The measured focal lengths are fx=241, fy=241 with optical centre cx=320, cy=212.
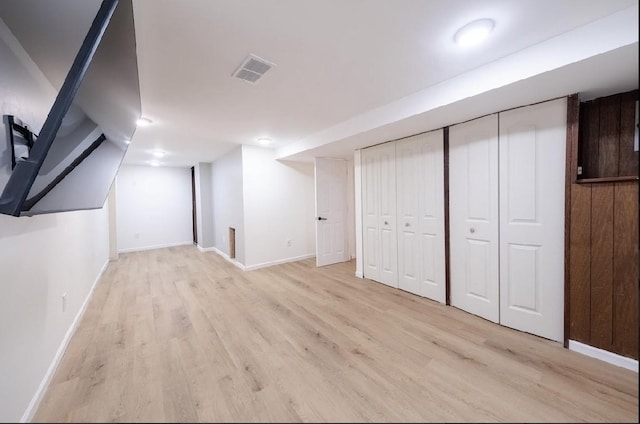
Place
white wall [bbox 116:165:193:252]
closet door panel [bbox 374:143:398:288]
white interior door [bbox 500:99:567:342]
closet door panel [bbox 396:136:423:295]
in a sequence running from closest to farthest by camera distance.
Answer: white interior door [bbox 500:99:567:342] → closet door panel [bbox 396:136:423:295] → closet door panel [bbox 374:143:398:288] → white wall [bbox 116:165:193:252]

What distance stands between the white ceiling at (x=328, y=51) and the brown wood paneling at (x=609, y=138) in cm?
19

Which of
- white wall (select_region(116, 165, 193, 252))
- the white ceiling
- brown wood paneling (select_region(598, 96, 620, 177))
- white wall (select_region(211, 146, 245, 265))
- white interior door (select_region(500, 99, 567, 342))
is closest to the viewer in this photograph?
the white ceiling

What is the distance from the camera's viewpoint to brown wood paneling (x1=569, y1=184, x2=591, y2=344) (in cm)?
167

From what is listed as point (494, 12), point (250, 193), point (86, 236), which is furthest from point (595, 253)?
point (86, 236)

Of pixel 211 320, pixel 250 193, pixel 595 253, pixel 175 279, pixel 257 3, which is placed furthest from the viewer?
pixel 250 193

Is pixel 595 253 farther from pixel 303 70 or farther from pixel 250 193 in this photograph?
pixel 250 193

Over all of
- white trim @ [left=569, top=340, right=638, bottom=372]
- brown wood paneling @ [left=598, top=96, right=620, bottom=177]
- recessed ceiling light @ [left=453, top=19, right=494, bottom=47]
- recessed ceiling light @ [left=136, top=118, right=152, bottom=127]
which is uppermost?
recessed ceiling light @ [left=453, top=19, right=494, bottom=47]

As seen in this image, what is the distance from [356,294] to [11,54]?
3181mm

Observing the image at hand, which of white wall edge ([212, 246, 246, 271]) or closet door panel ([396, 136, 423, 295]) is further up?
closet door panel ([396, 136, 423, 295])

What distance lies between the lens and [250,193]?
4137 mm

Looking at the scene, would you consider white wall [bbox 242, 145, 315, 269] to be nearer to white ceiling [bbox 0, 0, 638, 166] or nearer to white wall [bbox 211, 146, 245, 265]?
white wall [bbox 211, 146, 245, 265]

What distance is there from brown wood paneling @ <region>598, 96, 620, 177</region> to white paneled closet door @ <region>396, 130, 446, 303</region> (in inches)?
43.5

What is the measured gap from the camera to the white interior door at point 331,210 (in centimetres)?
421

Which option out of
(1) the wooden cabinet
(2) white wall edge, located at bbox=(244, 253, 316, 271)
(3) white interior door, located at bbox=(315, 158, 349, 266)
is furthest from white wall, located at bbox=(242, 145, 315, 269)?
(1) the wooden cabinet
